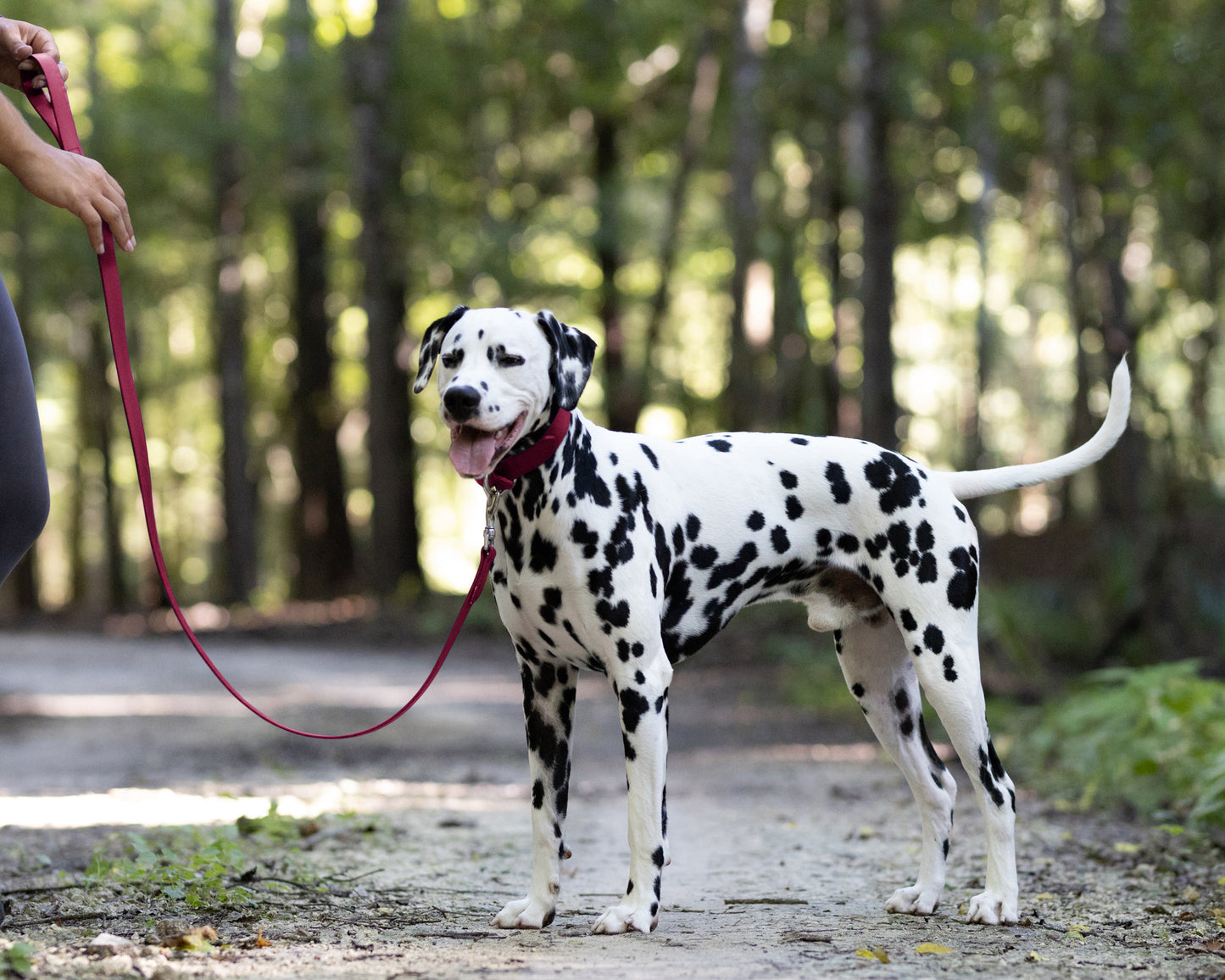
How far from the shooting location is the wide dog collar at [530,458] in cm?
448

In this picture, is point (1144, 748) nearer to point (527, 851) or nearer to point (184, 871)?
point (527, 851)

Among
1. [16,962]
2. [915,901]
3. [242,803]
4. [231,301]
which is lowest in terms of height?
[242,803]

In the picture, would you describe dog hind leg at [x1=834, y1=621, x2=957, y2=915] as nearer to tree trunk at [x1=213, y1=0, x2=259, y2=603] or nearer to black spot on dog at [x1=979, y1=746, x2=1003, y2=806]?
black spot on dog at [x1=979, y1=746, x2=1003, y2=806]

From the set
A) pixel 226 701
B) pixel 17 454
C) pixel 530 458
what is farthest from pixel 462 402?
pixel 226 701

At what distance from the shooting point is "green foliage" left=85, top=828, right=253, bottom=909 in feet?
16.0

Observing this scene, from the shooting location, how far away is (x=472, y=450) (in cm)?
425

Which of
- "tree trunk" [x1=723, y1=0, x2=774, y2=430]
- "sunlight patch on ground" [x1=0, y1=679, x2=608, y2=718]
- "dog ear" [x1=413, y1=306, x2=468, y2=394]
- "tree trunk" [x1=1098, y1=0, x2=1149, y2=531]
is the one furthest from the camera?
"tree trunk" [x1=723, y1=0, x2=774, y2=430]

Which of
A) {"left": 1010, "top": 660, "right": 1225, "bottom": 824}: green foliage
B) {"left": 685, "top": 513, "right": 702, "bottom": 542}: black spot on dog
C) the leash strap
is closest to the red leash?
the leash strap

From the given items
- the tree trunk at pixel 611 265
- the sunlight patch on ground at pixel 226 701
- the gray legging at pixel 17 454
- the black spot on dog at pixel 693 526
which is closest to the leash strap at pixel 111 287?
the gray legging at pixel 17 454

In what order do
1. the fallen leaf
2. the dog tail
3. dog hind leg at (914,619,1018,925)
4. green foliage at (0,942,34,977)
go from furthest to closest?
the dog tail, dog hind leg at (914,619,1018,925), the fallen leaf, green foliage at (0,942,34,977)

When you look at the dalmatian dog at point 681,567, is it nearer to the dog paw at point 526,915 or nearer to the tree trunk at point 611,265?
the dog paw at point 526,915

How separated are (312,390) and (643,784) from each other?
69.3 ft

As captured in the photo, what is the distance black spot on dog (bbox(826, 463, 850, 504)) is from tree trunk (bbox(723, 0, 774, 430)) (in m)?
15.5

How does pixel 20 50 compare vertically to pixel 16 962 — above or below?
above
